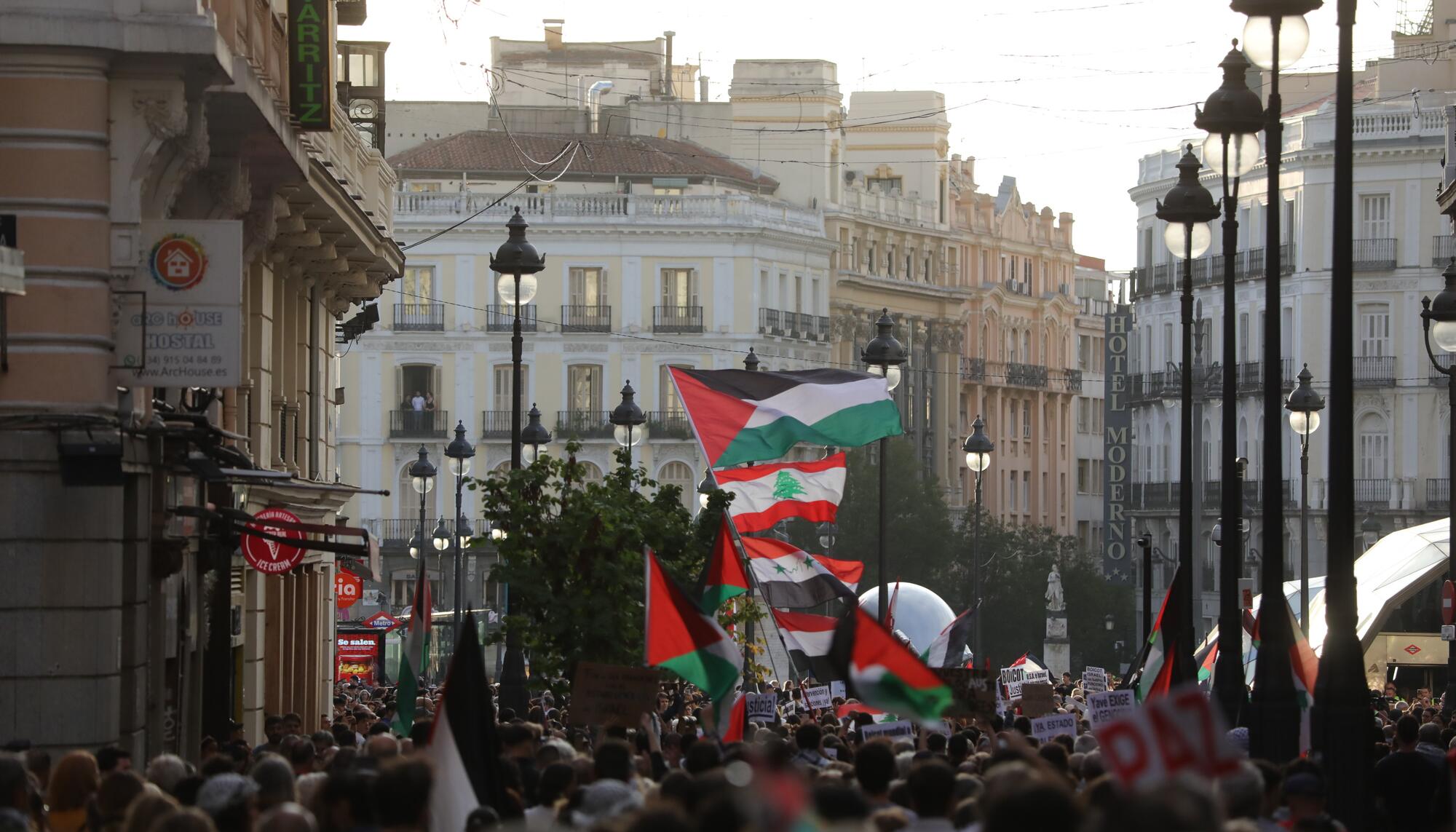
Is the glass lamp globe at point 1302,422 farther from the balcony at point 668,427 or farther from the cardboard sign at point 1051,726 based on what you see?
the balcony at point 668,427

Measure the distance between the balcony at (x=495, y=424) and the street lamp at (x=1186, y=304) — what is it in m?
63.2

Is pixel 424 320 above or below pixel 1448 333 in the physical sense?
above

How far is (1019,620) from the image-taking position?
88000 millimetres

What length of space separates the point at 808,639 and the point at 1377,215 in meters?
52.5

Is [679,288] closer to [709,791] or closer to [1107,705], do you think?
[1107,705]

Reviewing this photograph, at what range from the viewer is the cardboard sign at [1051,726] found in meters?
20.2

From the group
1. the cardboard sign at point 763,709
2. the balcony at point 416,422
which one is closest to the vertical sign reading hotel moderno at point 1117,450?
the balcony at point 416,422

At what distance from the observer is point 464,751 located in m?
12.5

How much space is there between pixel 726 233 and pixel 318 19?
65926 mm

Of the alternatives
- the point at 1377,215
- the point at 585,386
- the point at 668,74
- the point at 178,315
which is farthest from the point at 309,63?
the point at 668,74

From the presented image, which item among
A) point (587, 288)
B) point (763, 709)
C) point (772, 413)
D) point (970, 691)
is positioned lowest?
point (763, 709)

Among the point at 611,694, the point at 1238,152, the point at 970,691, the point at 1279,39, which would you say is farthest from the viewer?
the point at 1238,152

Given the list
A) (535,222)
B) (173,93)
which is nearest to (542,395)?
(535,222)

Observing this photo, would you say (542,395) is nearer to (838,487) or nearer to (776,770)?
(838,487)
